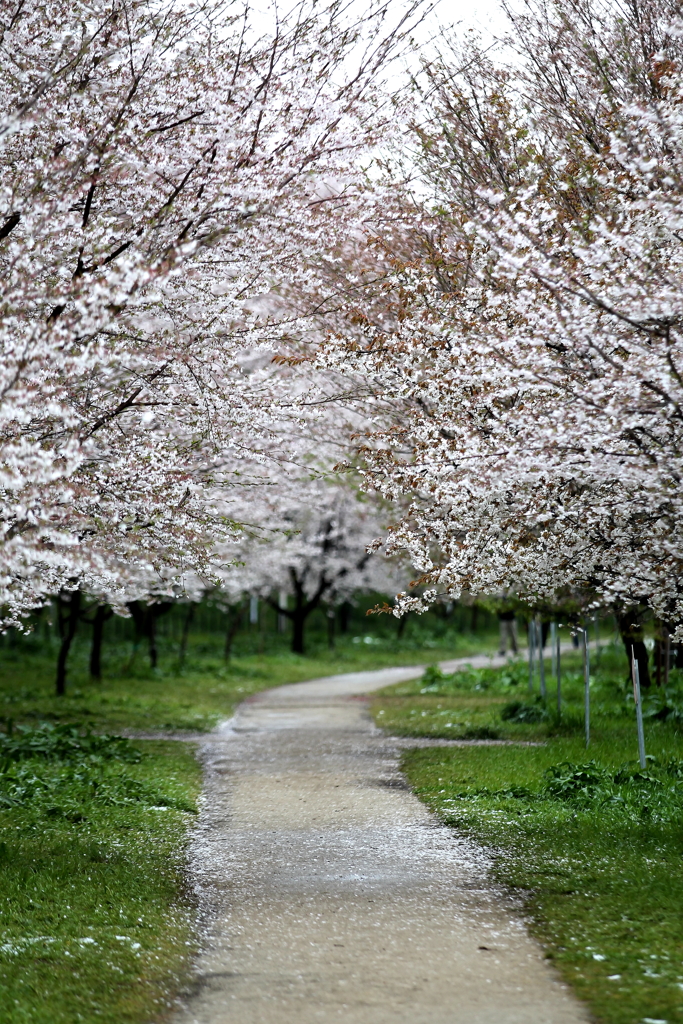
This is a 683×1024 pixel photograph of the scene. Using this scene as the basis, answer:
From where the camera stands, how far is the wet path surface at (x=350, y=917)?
4789 millimetres

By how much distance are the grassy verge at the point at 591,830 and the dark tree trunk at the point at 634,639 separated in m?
0.77

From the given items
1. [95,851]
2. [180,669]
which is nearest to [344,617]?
[180,669]

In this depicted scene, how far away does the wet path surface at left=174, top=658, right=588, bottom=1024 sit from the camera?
479 cm

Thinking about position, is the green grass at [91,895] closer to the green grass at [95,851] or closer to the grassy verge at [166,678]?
the green grass at [95,851]

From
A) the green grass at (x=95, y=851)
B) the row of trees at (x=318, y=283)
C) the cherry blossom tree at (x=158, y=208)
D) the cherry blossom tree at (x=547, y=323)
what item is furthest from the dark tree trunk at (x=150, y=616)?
the cherry blossom tree at (x=158, y=208)

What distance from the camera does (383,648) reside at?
38438 mm

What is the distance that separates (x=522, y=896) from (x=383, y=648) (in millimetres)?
31997

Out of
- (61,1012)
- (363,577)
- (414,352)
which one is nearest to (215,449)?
(414,352)

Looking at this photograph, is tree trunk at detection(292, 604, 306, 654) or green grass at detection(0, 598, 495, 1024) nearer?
green grass at detection(0, 598, 495, 1024)

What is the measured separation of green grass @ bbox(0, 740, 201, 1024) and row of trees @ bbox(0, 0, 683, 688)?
1.89 m

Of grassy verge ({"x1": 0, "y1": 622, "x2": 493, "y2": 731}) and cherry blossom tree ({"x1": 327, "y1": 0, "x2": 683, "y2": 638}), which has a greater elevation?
cherry blossom tree ({"x1": 327, "y1": 0, "x2": 683, "y2": 638})

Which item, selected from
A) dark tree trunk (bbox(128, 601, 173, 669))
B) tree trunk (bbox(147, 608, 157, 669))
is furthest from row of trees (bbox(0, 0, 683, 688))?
tree trunk (bbox(147, 608, 157, 669))

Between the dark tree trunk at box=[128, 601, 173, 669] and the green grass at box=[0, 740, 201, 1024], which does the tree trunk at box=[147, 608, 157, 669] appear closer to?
the dark tree trunk at box=[128, 601, 173, 669]

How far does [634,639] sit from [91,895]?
7682mm
